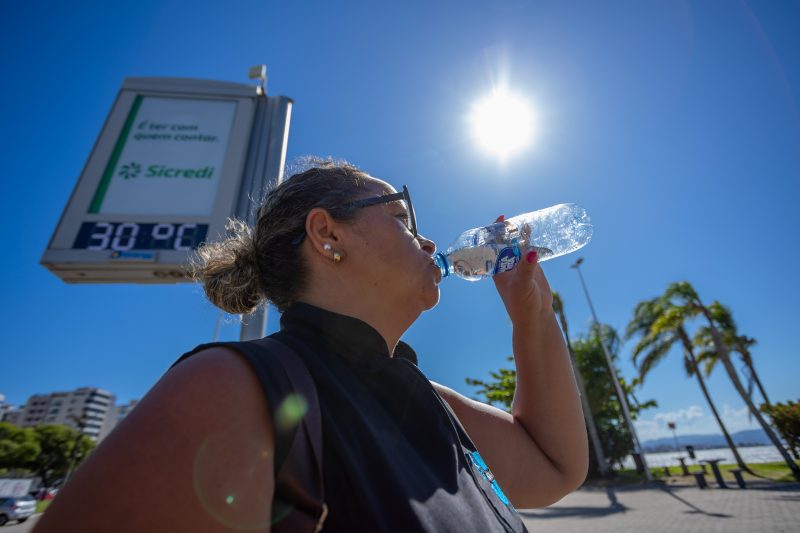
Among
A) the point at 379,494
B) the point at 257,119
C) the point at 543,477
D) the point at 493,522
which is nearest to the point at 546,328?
the point at 543,477

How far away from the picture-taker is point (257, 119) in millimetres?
5996

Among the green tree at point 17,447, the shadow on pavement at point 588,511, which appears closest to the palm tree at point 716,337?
the shadow on pavement at point 588,511

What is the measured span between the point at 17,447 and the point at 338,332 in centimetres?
6231

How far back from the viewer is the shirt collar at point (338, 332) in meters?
1.12

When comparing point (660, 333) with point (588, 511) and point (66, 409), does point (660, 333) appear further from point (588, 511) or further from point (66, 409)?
point (66, 409)

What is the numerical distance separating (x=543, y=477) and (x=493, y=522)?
0.84 metres

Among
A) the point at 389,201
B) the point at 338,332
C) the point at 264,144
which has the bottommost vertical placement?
the point at 338,332

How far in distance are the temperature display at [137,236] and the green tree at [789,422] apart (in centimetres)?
2041

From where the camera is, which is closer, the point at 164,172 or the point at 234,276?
the point at 234,276

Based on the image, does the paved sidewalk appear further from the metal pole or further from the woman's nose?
the metal pole

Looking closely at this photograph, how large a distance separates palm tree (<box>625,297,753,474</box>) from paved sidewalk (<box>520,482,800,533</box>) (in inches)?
293

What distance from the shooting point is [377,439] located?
895mm

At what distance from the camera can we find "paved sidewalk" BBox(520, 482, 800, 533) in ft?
24.2

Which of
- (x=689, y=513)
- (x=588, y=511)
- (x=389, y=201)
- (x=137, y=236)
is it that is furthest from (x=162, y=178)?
(x=588, y=511)
